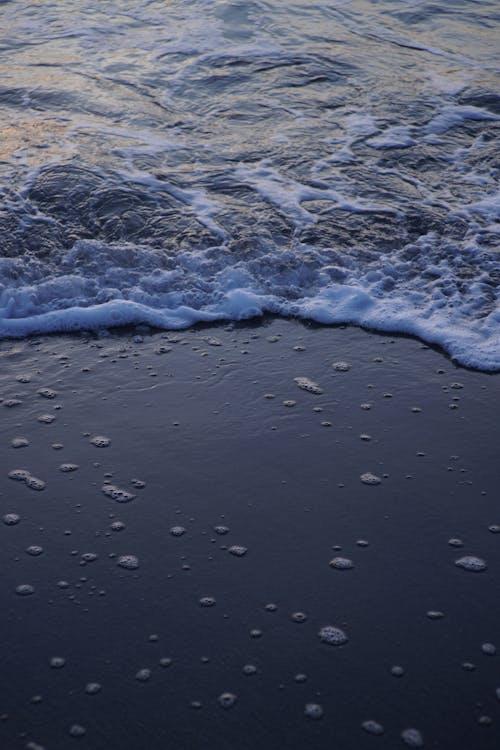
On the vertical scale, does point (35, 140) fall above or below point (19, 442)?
above

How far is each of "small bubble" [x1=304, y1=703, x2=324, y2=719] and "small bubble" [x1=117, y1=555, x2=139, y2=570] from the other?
89 centimetres

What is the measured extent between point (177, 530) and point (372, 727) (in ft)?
A: 3.73

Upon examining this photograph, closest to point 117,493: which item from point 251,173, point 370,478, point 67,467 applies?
point 67,467

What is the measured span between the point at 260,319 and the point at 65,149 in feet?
A: 10.2

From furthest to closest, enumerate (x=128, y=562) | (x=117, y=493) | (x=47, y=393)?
(x=47, y=393) < (x=117, y=493) < (x=128, y=562)

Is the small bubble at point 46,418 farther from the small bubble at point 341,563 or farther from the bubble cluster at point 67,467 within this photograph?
the small bubble at point 341,563

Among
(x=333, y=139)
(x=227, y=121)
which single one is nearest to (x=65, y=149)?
(x=227, y=121)

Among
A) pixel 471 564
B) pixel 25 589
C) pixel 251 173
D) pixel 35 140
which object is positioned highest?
pixel 35 140

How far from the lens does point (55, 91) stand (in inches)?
328

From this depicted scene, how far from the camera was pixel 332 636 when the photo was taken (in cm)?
292

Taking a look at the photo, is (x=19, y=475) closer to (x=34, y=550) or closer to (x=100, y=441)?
(x=100, y=441)

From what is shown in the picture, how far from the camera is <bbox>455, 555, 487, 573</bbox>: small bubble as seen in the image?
10.5 feet

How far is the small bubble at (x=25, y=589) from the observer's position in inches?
121

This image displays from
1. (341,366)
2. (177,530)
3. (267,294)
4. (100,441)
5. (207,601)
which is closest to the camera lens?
(207,601)
